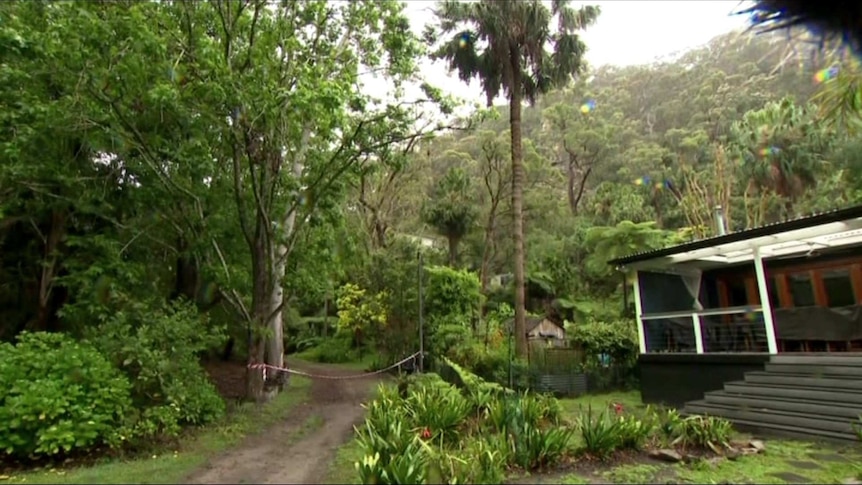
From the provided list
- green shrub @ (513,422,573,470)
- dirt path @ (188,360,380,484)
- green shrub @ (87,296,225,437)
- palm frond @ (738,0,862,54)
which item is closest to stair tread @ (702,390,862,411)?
green shrub @ (513,422,573,470)

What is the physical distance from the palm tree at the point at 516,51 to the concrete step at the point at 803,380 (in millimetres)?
5049

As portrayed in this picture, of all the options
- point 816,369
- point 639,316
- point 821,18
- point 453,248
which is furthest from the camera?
point 453,248

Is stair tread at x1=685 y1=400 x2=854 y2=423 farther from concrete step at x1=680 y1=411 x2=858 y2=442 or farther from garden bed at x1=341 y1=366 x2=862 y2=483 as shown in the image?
garden bed at x1=341 y1=366 x2=862 y2=483

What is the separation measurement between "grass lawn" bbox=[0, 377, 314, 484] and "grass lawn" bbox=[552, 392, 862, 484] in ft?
13.7

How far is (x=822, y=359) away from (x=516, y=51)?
9745 millimetres

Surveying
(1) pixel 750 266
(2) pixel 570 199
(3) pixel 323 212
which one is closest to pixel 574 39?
(1) pixel 750 266

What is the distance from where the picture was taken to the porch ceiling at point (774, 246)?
8.49 m

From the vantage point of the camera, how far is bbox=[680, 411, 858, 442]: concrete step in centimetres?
672

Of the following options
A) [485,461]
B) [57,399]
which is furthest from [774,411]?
[57,399]

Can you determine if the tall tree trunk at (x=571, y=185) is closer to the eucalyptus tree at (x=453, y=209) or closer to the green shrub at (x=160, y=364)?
the eucalyptus tree at (x=453, y=209)

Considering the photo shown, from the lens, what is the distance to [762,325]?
9734mm

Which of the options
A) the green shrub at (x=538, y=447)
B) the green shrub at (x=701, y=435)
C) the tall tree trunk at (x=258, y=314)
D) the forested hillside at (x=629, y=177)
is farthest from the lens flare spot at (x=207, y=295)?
the green shrub at (x=701, y=435)

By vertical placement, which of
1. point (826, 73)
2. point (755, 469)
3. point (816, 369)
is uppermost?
point (826, 73)

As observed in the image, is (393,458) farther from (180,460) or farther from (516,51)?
(516,51)
